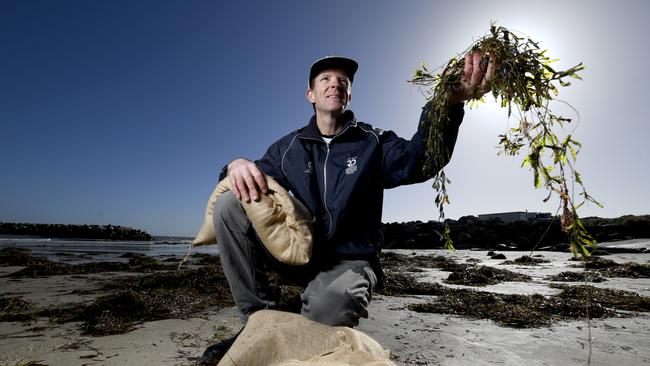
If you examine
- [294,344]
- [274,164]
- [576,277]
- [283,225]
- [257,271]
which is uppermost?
[274,164]

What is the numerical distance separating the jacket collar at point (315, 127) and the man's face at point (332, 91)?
8cm

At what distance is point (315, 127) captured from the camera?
2855 mm

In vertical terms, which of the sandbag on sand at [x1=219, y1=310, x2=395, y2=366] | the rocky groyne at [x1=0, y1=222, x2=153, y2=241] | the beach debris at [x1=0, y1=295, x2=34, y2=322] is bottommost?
the rocky groyne at [x1=0, y1=222, x2=153, y2=241]

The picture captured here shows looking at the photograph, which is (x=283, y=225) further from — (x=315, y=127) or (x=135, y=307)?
(x=135, y=307)

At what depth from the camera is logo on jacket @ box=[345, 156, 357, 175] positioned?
2.54 meters

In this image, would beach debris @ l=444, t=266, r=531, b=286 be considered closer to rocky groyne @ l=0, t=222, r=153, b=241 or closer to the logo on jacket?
the logo on jacket

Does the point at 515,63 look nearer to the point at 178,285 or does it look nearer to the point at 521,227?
the point at 178,285

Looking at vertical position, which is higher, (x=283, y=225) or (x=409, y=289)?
(x=283, y=225)

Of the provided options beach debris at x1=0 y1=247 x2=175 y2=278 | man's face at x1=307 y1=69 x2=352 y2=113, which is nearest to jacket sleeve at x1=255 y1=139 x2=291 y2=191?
man's face at x1=307 y1=69 x2=352 y2=113

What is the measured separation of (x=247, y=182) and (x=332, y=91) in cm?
117

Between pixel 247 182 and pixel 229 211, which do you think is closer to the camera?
pixel 247 182

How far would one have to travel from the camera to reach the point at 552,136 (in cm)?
171

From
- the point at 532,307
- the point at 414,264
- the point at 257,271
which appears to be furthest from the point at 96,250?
the point at 532,307

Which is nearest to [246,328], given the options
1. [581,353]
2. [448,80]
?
[448,80]
